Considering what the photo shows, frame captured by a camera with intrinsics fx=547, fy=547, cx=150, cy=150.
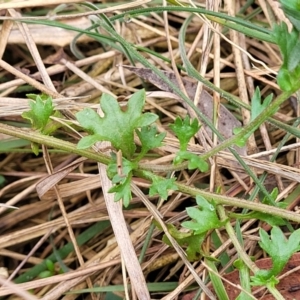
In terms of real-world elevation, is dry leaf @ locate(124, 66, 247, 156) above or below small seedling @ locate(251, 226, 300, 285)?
above

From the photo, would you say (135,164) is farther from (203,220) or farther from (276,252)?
(276,252)

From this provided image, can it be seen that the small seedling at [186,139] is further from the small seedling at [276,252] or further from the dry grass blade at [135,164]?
the small seedling at [276,252]

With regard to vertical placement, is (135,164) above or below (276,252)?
above

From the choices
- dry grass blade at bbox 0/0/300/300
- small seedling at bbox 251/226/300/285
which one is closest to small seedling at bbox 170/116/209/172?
dry grass blade at bbox 0/0/300/300

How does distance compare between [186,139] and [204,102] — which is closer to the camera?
[186,139]

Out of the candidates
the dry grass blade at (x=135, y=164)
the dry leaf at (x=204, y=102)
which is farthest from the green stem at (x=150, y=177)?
the dry leaf at (x=204, y=102)

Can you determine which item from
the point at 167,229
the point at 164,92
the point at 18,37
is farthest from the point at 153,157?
the point at 18,37

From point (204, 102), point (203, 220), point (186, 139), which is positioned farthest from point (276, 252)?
point (204, 102)

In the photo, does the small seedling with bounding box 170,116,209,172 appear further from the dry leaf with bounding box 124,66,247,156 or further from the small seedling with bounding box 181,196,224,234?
the dry leaf with bounding box 124,66,247,156

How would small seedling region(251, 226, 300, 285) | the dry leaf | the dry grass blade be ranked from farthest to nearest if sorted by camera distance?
1. the dry leaf
2. the dry grass blade
3. small seedling region(251, 226, 300, 285)

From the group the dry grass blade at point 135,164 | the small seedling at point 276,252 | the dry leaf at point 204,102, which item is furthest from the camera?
the dry leaf at point 204,102

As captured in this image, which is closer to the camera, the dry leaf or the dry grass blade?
the dry grass blade
